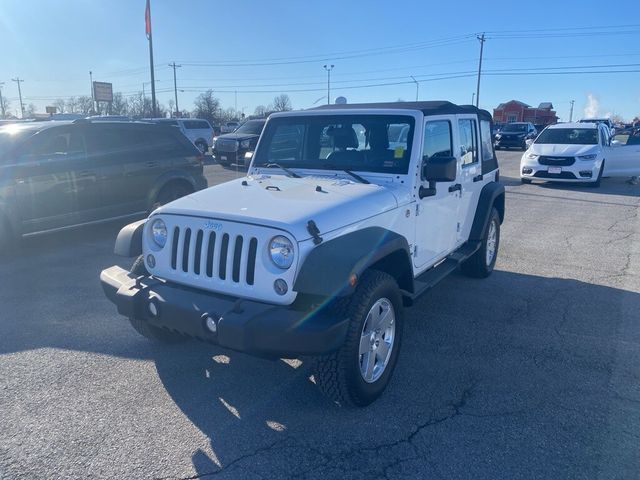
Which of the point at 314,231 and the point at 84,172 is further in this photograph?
the point at 84,172

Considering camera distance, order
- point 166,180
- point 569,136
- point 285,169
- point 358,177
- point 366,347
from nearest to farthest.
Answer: point 366,347
point 358,177
point 285,169
point 166,180
point 569,136

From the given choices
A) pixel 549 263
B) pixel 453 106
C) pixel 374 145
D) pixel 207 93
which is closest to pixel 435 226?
pixel 374 145

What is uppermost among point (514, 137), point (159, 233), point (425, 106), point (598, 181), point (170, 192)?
point (425, 106)

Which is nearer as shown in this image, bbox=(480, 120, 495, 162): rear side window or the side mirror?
the side mirror

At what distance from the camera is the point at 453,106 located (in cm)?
529

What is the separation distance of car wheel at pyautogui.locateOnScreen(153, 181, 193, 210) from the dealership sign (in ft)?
111

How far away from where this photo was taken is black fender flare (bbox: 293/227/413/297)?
303 cm

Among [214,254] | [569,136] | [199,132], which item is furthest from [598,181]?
[199,132]

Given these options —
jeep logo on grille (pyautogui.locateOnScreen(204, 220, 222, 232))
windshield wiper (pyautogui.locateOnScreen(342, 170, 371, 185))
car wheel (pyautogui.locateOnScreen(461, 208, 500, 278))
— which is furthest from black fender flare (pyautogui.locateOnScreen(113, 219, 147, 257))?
car wheel (pyautogui.locateOnScreen(461, 208, 500, 278))

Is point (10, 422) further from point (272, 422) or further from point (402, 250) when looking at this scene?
point (402, 250)

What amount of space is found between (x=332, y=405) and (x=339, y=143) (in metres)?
2.27

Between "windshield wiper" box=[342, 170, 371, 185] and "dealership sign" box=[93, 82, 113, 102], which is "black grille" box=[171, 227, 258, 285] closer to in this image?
"windshield wiper" box=[342, 170, 371, 185]

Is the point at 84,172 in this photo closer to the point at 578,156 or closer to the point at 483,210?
the point at 483,210

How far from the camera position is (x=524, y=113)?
69375 millimetres
